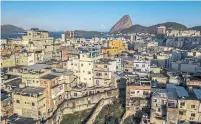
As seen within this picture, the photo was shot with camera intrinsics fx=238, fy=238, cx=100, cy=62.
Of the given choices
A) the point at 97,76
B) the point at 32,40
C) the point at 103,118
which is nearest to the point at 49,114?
the point at 103,118

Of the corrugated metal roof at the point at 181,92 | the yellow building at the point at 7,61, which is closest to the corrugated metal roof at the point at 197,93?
the corrugated metal roof at the point at 181,92

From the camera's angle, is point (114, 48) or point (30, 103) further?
point (114, 48)

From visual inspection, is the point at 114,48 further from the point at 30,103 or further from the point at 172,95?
the point at 30,103

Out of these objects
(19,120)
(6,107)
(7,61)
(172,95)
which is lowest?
(19,120)

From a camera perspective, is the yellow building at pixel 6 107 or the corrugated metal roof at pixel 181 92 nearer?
the corrugated metal roof at pixel 181 92

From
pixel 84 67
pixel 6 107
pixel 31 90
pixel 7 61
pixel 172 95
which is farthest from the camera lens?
pixel 7 61

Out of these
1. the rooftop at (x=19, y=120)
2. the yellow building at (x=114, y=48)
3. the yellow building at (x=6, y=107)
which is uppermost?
the yellow building at (x=114, y=48)

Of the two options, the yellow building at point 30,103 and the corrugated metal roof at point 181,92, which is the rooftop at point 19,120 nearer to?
the yellow building at point 30,103

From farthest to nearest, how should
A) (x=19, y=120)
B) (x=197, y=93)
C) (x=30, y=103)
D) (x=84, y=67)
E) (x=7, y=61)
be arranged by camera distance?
(x=7, y=61), (x=84, y=67), (x=30, y=103), (x=197, y=93), (x=19, y=120)

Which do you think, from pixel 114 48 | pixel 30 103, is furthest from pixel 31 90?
pixel 114 48

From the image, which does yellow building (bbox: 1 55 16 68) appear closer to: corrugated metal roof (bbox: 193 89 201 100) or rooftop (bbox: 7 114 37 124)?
rooftop (bbox: 7 114 37 124)
